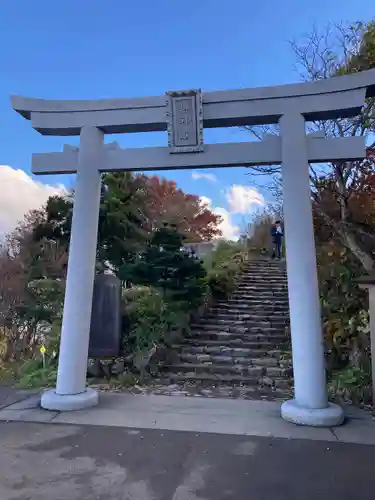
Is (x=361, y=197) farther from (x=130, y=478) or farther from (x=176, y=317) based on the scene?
(x=130, y=478)

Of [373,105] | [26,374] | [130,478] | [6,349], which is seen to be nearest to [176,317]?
[26,374]

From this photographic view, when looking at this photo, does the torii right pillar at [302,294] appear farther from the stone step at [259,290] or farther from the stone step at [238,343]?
the stone step at [259,290]

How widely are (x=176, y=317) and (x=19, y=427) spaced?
400cm

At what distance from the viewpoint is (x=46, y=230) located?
34.7 feet

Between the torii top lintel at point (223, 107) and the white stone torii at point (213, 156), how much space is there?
12 millimetres

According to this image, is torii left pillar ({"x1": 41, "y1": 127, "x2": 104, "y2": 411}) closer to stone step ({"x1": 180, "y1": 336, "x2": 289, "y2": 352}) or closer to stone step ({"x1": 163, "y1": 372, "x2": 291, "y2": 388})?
A: stone step ({"x1": 163, "y1": 372, "x2": 291, "y2": 388})

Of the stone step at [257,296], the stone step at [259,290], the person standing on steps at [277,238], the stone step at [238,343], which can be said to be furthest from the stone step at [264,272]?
the stone step at [238,343]

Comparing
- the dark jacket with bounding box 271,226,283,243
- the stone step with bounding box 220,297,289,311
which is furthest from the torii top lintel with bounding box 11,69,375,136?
the dark jacket with bounding box 271,226,283,243

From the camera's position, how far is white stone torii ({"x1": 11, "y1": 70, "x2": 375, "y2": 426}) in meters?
4.45

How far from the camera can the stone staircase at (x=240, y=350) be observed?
6.27m

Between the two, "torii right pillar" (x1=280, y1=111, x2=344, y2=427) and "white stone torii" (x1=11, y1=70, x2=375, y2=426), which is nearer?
"torii right pillar" (x1=280, y1=111, x2=344, y2=427)

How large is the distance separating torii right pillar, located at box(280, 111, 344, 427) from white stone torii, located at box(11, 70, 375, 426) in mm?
11

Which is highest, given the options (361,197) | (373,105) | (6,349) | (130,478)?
(373,105)

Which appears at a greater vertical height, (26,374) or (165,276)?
(165,276)
